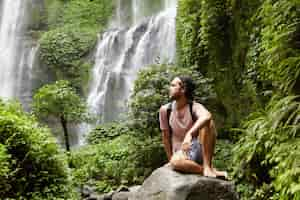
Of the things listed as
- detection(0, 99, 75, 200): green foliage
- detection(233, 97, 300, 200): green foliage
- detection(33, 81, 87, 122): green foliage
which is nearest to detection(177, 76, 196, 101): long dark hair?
detection(233, 97, 300, 200): green foliage

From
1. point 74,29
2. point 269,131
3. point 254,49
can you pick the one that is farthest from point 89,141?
point 269,131

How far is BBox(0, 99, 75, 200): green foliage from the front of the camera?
6312mm

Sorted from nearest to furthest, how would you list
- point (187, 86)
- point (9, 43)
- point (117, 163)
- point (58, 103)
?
point (187, 86)
point (117, 163)
point (58, 103)
point (9, 43)

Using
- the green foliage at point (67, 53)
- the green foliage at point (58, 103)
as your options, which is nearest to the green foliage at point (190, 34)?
the green foliage at point (58, 103)

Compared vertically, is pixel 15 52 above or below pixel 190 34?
above

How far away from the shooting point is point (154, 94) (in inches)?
415

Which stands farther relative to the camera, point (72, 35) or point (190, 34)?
point (72, 35)

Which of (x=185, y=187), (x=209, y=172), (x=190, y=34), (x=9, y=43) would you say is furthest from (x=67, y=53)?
(x=185, y=187)

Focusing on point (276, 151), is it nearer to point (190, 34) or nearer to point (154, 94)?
point (154, 94)

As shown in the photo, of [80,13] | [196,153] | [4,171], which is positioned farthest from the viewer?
[80,13]

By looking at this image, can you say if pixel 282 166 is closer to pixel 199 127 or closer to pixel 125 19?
pixel 199 127

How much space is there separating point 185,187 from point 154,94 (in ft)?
→ 20.2

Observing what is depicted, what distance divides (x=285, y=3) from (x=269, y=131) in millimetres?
1556

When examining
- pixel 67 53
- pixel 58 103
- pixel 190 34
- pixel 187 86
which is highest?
pixel 67 53
